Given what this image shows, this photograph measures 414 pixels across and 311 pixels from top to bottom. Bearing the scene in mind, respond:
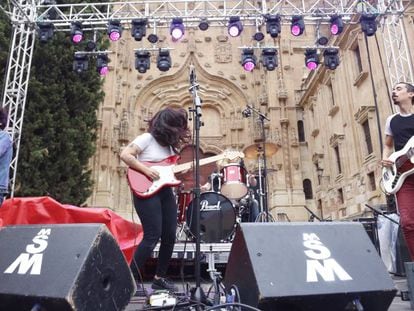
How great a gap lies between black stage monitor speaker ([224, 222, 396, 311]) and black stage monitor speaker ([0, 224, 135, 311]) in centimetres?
75

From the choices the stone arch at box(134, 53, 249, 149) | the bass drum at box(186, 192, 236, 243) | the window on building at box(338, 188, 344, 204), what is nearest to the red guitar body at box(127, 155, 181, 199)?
the bass drum at box(186, 192, 236, 243)

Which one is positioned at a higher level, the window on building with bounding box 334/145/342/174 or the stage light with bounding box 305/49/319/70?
the stage light with bounding box 305/49/319/70

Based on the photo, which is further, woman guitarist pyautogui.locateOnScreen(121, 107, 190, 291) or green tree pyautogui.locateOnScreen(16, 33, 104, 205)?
green tree pyautogui.locateOnScreen(16, 33, 104, 205)

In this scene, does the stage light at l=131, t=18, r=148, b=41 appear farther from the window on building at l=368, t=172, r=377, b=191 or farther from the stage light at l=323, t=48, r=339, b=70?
the window on building at l=368, t=172, r=377, b=191

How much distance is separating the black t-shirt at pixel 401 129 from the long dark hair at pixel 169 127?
199 centimetres

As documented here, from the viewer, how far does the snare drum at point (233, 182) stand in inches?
258

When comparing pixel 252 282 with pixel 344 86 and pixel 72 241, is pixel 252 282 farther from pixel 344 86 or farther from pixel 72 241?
pixel 344 86

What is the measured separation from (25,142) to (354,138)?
10.9m

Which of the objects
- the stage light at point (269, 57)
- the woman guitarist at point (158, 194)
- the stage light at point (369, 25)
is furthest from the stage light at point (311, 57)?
the woman guitarist at point (158, 194)

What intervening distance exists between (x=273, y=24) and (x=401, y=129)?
6.14 meters

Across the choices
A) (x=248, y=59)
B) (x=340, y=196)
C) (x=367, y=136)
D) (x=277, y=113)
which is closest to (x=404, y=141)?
(x=248, y=59)

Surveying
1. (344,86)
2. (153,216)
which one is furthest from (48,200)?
(344,86)

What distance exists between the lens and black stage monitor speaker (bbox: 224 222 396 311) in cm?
176

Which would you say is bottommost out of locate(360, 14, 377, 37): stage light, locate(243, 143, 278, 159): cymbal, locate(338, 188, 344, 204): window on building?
locate(338, 188, 344, 204): window on building
